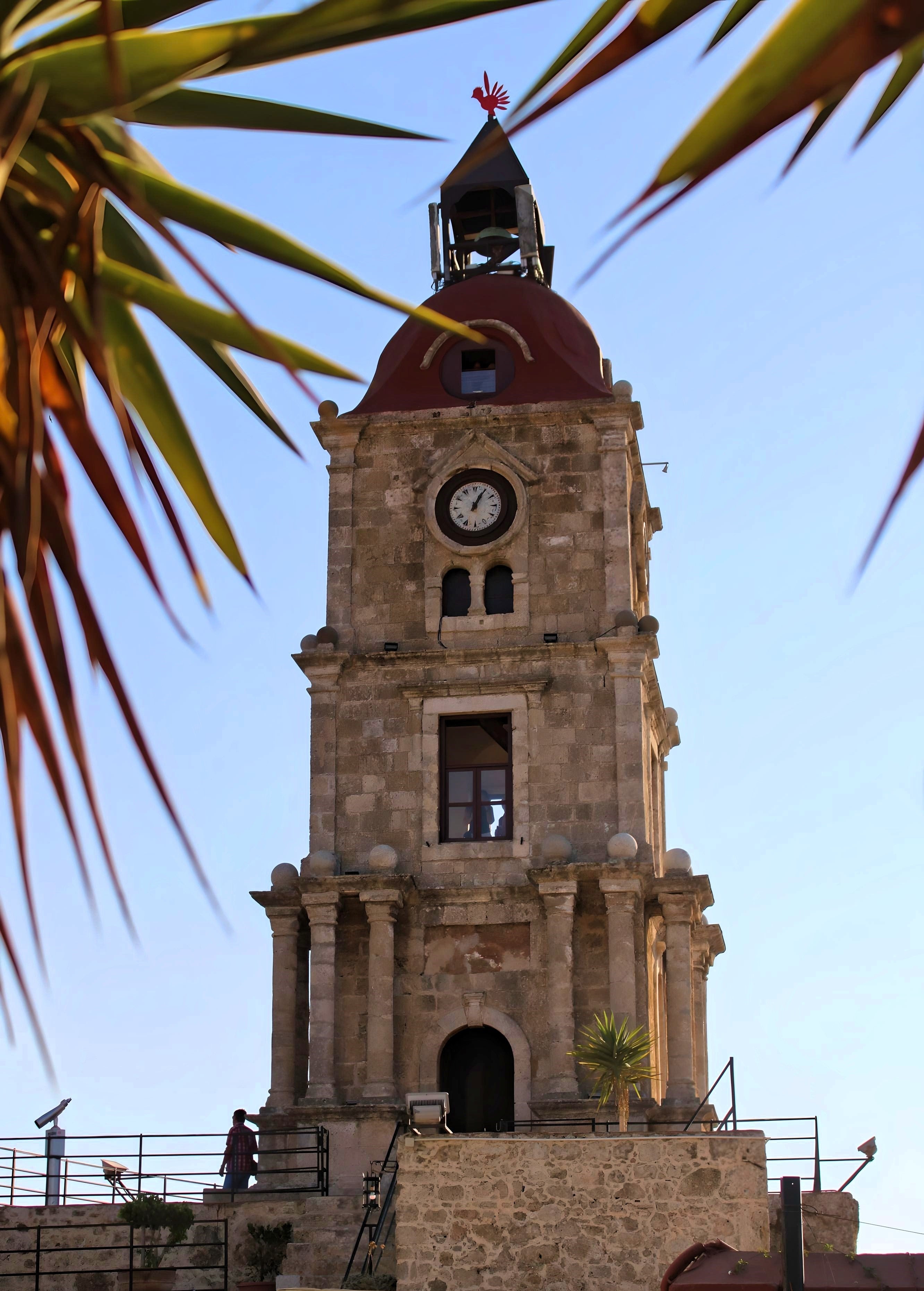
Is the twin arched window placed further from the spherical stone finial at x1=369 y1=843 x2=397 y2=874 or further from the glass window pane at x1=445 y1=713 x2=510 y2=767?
the spherical stone finial at x1=369 y1=843 x2=397 y2=874

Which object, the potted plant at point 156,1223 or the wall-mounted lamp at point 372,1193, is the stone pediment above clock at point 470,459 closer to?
the wall-mounted lamp at point 372,1193

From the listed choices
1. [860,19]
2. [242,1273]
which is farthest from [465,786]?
[860,19]

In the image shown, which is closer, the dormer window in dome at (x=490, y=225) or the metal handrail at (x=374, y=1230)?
the metal handrail at (x=374, y=1230)

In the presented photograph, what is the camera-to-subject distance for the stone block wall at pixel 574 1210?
721 inches

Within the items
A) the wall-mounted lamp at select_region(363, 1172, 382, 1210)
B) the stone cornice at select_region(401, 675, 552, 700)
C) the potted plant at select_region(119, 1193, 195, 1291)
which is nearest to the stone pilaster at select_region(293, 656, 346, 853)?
the stone cornice at select_region(401, 675, 552, 700)

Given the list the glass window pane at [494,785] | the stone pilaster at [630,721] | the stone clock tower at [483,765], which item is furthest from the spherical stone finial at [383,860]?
the stone pilaster at [630,721]

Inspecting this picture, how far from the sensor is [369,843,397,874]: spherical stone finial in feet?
80.4

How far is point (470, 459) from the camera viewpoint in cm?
2662

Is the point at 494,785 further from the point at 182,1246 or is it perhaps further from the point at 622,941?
the point at 182,1246

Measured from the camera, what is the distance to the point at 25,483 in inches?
152

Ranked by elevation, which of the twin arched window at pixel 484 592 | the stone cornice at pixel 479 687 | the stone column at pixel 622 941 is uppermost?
the twin arched window at pixel 484 592

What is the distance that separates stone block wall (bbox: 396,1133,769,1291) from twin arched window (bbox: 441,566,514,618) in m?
8.87

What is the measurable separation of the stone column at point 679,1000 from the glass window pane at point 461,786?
2745 millimetres

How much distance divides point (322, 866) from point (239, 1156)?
3.62 metres
